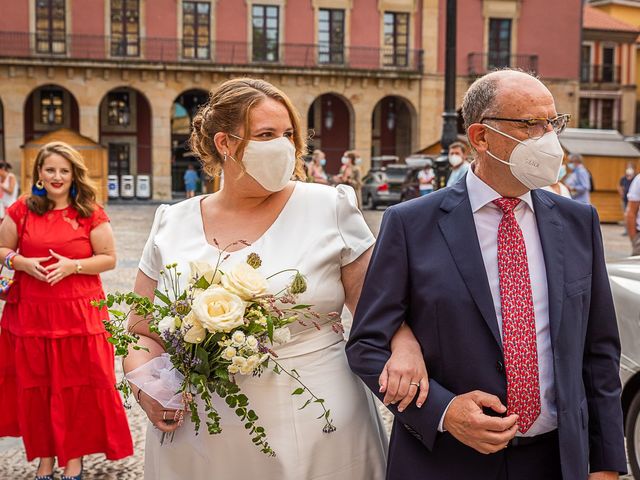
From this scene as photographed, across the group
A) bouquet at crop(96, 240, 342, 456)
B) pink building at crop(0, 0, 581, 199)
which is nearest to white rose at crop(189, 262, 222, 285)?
bouquet at crop(96, 240, 342, 456)

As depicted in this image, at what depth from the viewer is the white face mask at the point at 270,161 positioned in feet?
9.68

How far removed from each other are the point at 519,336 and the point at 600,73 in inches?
2147

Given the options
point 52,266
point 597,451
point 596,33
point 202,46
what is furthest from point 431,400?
point 596,33

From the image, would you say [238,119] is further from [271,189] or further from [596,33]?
[596,33]

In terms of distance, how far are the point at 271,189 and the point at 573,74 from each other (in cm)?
4414

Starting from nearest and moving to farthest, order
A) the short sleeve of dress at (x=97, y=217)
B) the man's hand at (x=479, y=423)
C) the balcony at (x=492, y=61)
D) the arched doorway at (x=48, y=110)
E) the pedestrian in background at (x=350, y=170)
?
the man's hand at (x=479, y=423) → the short sleeve of dress at (x=97, y=217) → the pedestrian in background at (x=350, y=170) → the arched doorway at (x=48, y=110) → the balcony at (x=492, y=61)

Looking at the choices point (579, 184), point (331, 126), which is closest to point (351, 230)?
point (579, 184)

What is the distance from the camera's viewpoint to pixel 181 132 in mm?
43781

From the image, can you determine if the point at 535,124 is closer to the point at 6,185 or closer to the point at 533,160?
the point at 533,160

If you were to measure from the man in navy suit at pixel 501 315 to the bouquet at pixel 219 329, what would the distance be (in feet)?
0.83

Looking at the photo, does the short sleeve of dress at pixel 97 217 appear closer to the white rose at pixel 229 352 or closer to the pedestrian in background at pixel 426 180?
the white rose at pixel 229 352

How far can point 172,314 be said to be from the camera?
257cm

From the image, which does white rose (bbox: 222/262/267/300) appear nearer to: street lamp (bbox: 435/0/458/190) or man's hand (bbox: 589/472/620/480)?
man's hand (bbox: 589/472/620/480)

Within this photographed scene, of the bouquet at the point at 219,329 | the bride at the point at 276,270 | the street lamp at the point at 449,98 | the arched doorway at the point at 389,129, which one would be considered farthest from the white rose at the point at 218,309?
the arched doorway at the point at 389,129
